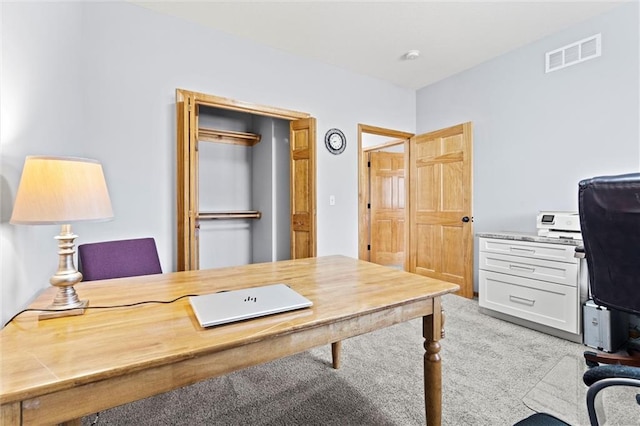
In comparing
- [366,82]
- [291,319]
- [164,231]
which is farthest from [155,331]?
[366,82]

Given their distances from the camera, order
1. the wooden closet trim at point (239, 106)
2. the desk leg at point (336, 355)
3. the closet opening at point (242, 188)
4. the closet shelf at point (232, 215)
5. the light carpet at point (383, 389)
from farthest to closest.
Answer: the closet opening at point (242, 188) < the closet shelf at point (232, 215) < the wooden closet trim at point (239, 106) < the desk leg at point (336, 355) < the light carpet at point (383, 389)

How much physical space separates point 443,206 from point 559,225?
55.3 inches

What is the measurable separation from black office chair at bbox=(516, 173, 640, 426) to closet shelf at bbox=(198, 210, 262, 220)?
11.5 ft

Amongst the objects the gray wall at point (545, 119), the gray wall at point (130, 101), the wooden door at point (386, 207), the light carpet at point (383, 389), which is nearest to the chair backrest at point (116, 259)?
the gray wall at point (130, 101)

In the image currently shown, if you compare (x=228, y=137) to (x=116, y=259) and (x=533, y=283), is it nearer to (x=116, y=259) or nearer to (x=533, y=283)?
(x=116, y=259)

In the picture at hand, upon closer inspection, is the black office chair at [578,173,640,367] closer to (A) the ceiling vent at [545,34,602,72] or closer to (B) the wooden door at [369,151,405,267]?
(A) the ceiling vent at [545,34,602,72]

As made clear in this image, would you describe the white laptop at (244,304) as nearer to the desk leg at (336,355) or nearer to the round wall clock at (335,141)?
the desk leg at (336,355)

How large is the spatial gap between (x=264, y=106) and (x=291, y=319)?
266 centimetres

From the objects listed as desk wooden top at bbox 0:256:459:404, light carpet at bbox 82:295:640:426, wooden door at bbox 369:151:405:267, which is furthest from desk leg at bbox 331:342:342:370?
wooden door at bbox 369:151:405:267

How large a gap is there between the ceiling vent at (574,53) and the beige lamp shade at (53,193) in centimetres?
392

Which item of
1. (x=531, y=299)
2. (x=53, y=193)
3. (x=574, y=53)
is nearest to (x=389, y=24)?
(x=574, y=53)

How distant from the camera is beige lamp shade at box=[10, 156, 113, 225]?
984 mm

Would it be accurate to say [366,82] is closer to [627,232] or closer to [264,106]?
[264,106]

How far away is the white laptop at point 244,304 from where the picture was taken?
3.07ft
